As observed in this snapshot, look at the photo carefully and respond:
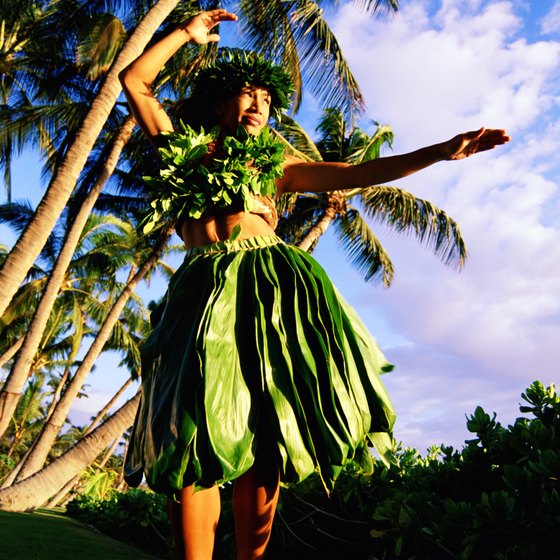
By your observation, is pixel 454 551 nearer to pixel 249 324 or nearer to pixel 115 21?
pixel 249 324

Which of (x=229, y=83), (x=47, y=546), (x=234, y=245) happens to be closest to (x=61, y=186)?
(x=47, y=546)

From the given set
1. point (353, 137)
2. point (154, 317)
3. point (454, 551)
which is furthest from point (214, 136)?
point (353, 137)

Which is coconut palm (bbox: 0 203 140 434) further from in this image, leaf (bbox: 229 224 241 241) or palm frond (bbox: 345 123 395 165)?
leaf (bbox: 229 224 241 241)

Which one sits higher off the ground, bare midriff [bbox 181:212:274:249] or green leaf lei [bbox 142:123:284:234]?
green leaf lei [bbox 142:123:284:234]

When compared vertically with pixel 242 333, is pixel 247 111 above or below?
above

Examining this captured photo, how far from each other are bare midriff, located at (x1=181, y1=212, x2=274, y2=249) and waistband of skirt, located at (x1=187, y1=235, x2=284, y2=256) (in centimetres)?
4

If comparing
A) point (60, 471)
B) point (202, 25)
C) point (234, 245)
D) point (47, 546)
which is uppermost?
point (202, 25)

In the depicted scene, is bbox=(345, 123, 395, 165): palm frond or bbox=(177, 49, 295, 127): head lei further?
bbox=(345, 123, 395, 165): palm frond

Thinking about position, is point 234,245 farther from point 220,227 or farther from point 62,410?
point 62,410

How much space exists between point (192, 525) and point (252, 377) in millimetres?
469

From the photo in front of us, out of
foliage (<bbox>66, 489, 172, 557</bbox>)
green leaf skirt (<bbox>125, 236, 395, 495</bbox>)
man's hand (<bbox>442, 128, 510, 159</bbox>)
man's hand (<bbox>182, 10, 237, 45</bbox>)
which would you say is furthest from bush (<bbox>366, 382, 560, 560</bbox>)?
foliage (<bbox>66, 489, 172, 557</bbox>)

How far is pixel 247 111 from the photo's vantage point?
90.7 inches

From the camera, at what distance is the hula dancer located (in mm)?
1682

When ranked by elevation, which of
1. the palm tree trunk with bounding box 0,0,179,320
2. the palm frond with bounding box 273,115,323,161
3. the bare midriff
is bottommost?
the bare midriff
